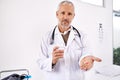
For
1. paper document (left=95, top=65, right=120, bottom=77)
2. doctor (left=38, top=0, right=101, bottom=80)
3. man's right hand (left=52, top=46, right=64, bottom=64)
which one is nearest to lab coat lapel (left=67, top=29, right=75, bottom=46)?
doctor (left=38, top=0, right=101, bottom=80)

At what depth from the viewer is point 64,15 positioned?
1.36 metres

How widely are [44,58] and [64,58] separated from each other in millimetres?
165

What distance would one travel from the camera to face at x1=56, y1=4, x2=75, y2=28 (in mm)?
1354

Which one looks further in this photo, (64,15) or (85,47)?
(85,47)

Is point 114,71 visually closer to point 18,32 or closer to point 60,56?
point 60,56

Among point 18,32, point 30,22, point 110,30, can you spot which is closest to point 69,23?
point 30,22

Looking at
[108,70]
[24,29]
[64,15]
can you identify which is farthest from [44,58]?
[108,70]

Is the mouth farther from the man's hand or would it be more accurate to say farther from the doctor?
the man's hand

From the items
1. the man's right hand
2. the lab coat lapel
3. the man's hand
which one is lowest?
the man's hand

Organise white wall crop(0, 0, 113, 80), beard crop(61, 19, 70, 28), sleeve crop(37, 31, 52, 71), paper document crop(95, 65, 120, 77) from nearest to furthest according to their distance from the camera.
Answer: white wall crop(0, 0, 113, 80) < sleeve crop(37, 31, 52, 71) < beard crop(61, 19, 70, 28) < paper document crop(95, 65, 120, 77)

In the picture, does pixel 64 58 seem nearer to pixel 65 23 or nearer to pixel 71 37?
pixel 71 37

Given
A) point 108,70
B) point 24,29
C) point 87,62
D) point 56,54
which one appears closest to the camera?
point 24,29

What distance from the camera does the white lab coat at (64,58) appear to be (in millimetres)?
1291

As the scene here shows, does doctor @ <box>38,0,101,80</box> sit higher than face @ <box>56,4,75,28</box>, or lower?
lower
